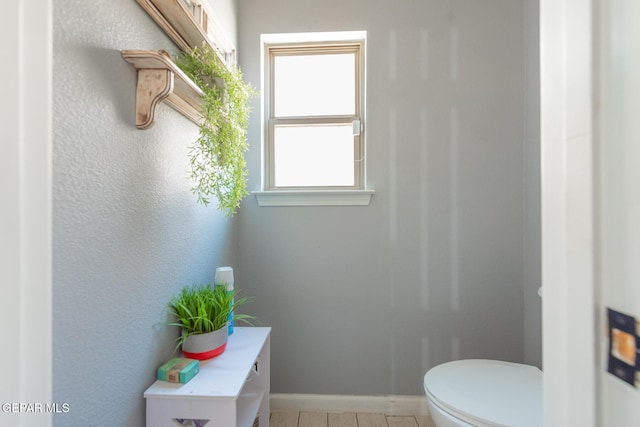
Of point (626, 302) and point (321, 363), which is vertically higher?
point (626, 302)

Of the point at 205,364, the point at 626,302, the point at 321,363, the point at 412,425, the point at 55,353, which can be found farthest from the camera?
the point at 321,363

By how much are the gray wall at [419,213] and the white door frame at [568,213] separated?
1.12 meters

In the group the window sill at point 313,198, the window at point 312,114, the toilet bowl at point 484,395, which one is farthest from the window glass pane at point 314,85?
the toilet bowl at point 484,395

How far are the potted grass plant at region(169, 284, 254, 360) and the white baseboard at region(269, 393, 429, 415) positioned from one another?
2.56 feet

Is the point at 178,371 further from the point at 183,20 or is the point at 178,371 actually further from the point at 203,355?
the point at 183,20

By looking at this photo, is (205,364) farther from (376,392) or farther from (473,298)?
(473,298)

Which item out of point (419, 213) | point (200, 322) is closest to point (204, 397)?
point (200, 322)

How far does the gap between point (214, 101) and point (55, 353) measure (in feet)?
2.43

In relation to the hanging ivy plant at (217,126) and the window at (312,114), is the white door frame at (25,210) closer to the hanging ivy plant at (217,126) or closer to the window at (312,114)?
the hanging ivy plant at (217,126)

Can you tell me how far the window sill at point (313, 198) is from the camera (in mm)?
1503

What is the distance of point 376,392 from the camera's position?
1.52 m

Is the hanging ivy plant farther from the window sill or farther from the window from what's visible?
the window

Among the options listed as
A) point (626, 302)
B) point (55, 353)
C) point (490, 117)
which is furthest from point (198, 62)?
point (490, 117)

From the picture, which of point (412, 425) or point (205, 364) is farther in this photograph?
point (412, 425)
